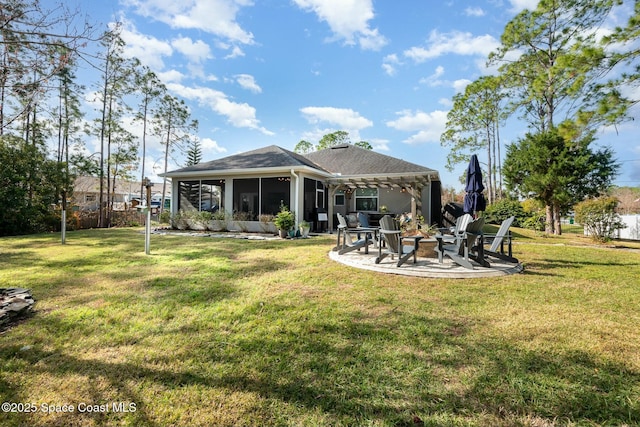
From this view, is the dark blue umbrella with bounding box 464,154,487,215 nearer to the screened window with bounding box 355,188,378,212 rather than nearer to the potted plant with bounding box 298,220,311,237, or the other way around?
the potted plant with bounding box 298,220,311,237

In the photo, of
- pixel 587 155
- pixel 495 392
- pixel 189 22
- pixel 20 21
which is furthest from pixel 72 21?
pixel 587 155

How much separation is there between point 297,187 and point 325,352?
9.35m

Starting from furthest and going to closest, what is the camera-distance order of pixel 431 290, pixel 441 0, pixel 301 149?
pixel 301 149, pixel 441 0, pixel 431 290

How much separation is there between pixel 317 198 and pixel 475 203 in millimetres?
7222

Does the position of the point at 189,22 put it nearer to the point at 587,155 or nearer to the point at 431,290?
A: the point at 431,290

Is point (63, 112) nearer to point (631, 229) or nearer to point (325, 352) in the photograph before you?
point (325, 352)

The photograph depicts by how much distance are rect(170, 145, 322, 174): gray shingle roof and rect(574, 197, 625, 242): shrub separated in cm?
1154

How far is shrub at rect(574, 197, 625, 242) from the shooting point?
33.7 ft

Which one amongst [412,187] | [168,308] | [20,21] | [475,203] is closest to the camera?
[20,21]

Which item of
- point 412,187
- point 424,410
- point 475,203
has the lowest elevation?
point 424,410

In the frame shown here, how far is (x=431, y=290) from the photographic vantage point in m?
4.23

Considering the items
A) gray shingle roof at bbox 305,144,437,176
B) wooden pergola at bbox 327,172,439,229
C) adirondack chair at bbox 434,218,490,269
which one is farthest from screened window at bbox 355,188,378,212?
adirondack chair at bbox 434,218,490,269

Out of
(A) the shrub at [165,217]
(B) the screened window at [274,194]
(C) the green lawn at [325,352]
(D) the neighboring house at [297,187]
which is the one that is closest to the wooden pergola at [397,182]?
(D) the neighboring house at [297,187]

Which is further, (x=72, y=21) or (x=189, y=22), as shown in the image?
(x=189, y=22)
